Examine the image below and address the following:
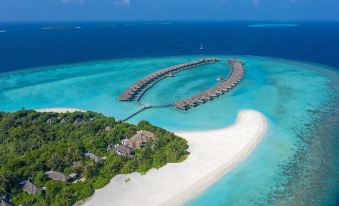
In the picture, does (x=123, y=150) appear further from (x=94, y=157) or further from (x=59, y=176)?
(x=59, y=176)

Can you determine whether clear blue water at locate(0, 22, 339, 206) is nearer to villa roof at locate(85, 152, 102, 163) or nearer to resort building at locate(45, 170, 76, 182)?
villa roof at locate(85, 152, 102, 163)

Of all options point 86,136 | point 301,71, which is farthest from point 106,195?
point 301,71

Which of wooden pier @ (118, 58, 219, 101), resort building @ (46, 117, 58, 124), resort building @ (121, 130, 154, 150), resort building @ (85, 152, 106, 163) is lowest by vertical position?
resort building @ (85, 152, 106, 163)

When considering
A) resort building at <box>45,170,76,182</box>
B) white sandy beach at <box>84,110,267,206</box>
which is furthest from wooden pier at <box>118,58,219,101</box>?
resort building at <box>45,170,76,182</box>

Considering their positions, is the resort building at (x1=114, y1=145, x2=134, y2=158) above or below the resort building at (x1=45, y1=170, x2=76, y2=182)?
above

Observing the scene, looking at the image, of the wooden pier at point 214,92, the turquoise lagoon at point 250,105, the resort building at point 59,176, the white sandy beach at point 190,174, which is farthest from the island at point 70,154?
the wooden pier at point 214,92

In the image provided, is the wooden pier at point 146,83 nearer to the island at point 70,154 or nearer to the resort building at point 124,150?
the island at point 70,154

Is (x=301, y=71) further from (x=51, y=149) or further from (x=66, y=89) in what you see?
(x=51, y=149)
